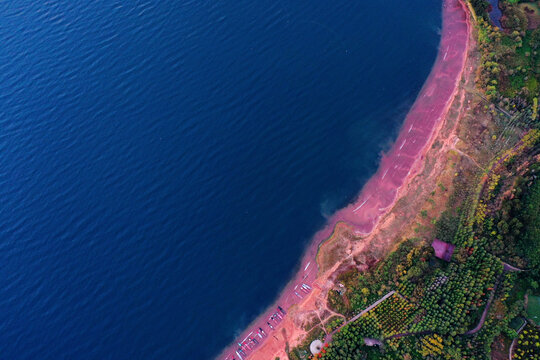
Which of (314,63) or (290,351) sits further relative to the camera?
(314,63)

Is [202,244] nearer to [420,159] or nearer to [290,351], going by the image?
[290,351]

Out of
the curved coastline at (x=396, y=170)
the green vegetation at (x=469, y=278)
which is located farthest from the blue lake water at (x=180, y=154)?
the green vegetation at (x=469, y=278)

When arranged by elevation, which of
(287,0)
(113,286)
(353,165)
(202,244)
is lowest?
(353,165)

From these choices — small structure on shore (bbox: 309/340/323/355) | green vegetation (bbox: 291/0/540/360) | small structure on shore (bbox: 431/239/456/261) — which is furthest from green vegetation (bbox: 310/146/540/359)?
small structure on shore (bbox: 309/340/323/355)

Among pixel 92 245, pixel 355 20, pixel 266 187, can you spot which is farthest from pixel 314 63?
pixel 92 245

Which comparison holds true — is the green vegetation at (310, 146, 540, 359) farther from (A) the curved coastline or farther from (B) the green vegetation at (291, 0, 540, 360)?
(A) the curved coastline

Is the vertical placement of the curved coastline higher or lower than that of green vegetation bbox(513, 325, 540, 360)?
higher

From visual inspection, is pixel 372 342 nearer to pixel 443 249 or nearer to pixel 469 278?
pixel 469 278
